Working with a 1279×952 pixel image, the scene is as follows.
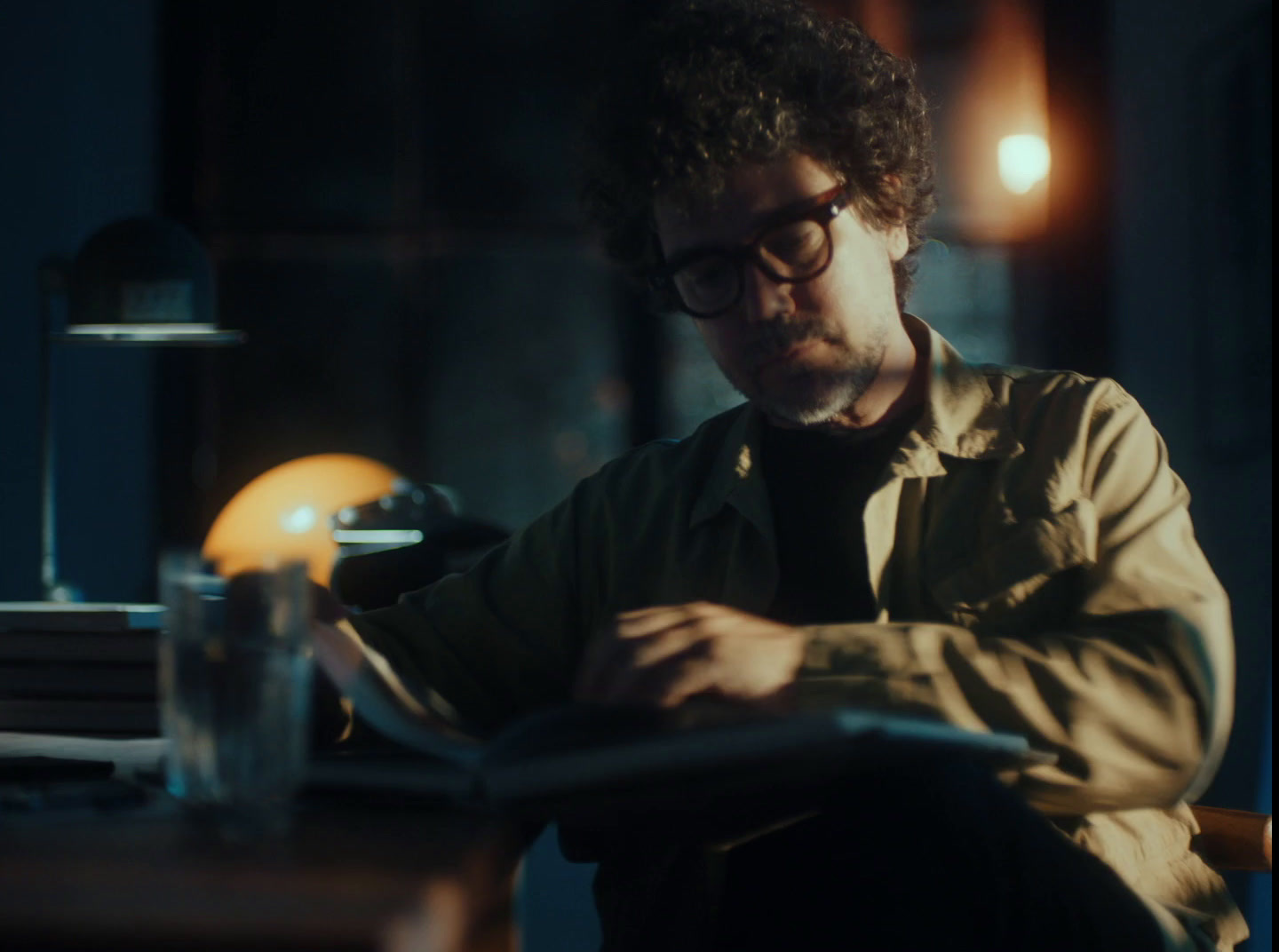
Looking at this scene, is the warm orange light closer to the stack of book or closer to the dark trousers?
the stack of book

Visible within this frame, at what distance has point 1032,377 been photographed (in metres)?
1.39

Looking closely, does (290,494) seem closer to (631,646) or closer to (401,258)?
(401,258)

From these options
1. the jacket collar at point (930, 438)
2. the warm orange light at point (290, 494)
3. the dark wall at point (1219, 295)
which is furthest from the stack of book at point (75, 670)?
the warm orange light at point (290, 494)

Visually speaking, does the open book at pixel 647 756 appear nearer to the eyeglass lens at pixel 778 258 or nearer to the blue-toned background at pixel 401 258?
the eyeglass lens at pixel 778 258

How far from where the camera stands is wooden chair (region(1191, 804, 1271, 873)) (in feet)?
3.62

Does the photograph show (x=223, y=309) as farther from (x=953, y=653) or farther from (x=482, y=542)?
(x=953, y=653)

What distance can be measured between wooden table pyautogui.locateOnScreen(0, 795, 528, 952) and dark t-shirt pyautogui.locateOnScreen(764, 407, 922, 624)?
69 centimetres

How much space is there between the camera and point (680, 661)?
0.79 metres

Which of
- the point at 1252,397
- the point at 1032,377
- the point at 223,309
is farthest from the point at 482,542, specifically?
the point at 223,309

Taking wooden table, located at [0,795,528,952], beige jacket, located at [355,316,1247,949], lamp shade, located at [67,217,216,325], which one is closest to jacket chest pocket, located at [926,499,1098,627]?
beige jacket, located at [355,316,1247,949]

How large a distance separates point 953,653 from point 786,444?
558mm

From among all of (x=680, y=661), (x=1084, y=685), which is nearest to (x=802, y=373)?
(x=1084, y=685)

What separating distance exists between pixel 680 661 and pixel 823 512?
2.05 ft

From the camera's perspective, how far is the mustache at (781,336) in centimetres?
139
